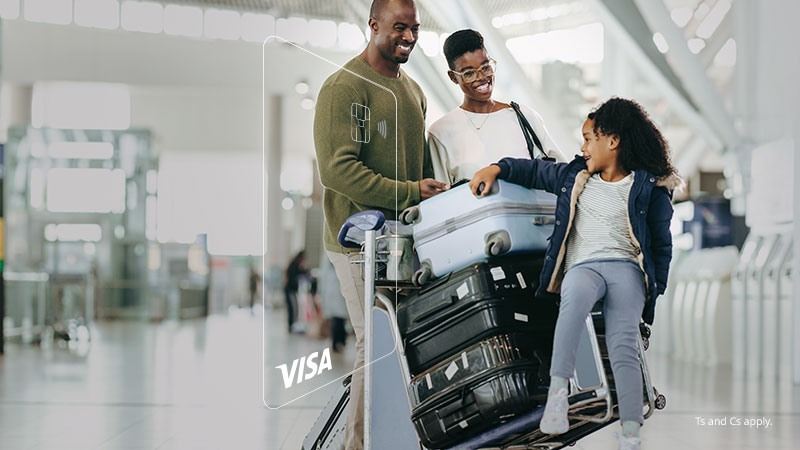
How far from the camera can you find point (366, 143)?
10.9ft

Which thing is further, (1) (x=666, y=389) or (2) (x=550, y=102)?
(2) (x=550, y=102)

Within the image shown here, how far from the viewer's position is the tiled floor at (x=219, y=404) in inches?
198

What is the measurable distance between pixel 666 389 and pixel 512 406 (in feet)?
18.0

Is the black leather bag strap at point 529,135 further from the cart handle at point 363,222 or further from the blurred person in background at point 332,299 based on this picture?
the blurred person in background at point 332,299

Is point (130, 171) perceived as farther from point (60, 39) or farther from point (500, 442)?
point (500, 442)

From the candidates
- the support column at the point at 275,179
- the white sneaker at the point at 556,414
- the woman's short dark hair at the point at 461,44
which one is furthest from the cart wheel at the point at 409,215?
the support column at the point at 275,179

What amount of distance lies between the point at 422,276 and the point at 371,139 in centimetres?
48

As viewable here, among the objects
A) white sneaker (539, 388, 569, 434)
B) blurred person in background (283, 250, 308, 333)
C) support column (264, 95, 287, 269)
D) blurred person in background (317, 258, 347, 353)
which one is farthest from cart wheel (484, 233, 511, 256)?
support column (264, 95, 287, 269)

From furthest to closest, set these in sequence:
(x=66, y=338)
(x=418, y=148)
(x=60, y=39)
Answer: (x=60, y=39) < (x=66, y=338) < (x=418, y=148)

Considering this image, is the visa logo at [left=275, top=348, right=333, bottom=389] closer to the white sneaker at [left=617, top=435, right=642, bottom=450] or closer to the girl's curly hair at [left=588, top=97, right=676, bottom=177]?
the white sneaker at [left=617, top=435, right=642, bottom=450]

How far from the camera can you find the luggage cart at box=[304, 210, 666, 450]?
316 cm

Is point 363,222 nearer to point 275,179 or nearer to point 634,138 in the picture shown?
point 634,138

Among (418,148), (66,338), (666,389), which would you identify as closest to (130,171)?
(66,338)

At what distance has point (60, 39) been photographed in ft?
84.0
